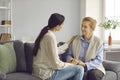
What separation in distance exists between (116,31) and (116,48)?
2.10ft

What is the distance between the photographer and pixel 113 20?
16.9 feet

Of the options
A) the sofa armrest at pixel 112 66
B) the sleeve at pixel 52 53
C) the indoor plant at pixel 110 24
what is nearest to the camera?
the sleeve at pixel 52 53

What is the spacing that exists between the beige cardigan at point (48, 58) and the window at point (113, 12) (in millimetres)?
2694

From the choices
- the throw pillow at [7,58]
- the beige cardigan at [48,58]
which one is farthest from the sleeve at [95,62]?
the throw pillow at [7,58]

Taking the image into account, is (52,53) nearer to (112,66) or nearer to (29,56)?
(29,56)

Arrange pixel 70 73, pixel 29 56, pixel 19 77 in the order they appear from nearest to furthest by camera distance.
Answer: pixel 70 73 < pixel 19 77 < pixel 29 56

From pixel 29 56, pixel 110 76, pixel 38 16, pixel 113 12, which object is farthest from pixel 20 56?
pixel 113 12

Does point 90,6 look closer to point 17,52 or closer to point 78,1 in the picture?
point 78,1

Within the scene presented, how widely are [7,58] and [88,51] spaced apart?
1.08 metres

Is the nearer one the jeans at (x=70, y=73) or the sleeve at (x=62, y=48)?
the jeans at (x=70, y=73)

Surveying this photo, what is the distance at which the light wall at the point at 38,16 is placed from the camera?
18.1 feet

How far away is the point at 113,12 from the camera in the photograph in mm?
5594

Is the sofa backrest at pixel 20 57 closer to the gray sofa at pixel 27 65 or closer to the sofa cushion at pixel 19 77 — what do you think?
the gray sofa at pixel 27 65

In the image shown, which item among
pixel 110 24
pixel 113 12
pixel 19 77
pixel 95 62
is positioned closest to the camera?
pixel 19 77
